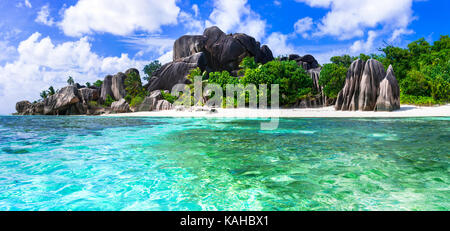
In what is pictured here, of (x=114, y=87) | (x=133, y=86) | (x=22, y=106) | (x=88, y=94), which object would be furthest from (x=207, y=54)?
(x=22, y=106)

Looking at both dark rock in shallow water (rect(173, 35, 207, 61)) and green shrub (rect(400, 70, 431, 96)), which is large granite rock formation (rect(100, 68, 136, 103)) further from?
green shrub (rect(400, 70, 431, 96))

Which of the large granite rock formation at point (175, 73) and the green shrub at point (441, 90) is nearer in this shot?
the green shrub at point (441, 90)

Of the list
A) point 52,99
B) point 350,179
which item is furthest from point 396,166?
point 52,99

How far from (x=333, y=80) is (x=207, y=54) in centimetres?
2662

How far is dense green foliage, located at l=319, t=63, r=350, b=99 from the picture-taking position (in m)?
28.5

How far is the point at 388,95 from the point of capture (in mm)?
20781

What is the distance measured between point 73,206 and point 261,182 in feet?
8.51

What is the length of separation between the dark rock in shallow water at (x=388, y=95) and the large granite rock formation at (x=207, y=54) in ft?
89.7

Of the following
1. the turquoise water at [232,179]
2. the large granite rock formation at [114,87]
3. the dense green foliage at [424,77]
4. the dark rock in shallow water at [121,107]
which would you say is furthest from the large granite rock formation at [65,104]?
the dense green foliage at [424,77]

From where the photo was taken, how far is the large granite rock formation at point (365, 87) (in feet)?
69.9

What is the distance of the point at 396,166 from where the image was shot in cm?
460

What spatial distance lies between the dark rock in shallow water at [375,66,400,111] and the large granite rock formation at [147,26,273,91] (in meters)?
27.4

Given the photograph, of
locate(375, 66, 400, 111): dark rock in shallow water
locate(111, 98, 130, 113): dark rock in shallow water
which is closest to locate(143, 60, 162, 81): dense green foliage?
locate(111, 98, 130, 113): dark rock in shallow water

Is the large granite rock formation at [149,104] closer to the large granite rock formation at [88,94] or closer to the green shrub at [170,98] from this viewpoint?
the green shrub at [170,98]
